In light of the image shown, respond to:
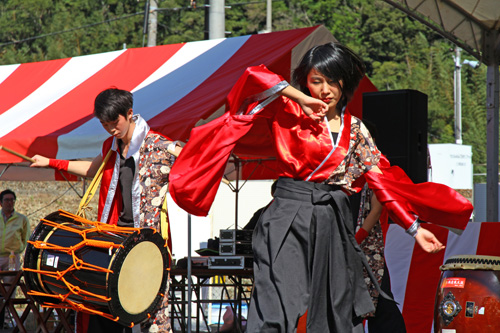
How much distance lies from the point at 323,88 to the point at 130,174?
1296mm

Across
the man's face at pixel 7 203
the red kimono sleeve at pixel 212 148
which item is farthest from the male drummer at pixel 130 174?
the man's face at pixel 7 203

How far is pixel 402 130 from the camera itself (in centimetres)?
609

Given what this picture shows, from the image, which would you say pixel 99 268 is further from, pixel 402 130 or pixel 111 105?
pixel 402 130

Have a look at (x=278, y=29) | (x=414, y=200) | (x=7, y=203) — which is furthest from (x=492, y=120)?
(x=278, y=29)

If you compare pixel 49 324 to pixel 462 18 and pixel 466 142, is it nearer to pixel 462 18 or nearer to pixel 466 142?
pixel 462 18

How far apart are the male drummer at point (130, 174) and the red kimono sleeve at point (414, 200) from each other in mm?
1135

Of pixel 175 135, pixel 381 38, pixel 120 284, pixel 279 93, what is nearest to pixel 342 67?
pixel 279 93

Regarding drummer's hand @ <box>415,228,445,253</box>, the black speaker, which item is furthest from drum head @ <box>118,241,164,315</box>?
the black speaker

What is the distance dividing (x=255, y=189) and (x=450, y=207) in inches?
372

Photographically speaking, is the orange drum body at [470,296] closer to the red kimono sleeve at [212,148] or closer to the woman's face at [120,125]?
the red kimono sleeve at [212,148]

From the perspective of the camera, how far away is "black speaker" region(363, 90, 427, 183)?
239 inches

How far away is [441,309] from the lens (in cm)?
439

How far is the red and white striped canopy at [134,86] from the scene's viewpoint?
5.71 metres

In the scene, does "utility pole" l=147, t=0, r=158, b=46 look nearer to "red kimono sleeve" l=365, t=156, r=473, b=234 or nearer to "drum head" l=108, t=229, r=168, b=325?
"drum head" l=108, t=229, r=168, b=325
